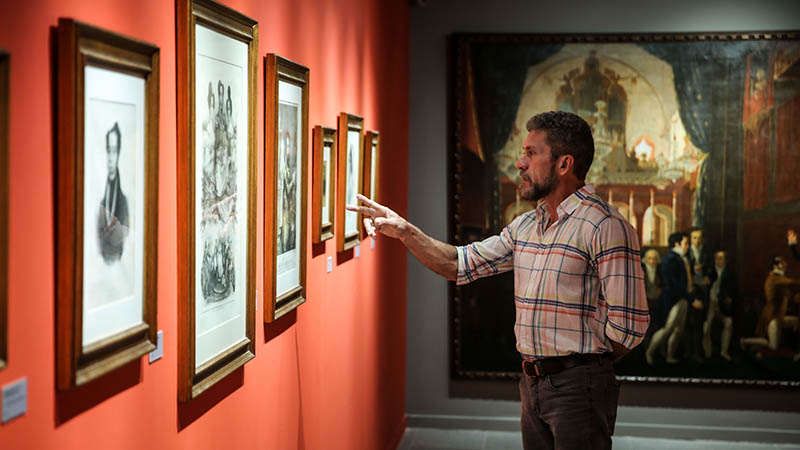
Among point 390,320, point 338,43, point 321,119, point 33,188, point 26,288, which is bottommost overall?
point 390,320

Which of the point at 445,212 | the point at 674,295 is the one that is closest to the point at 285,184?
the point at 445,212

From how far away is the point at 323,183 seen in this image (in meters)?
4.19

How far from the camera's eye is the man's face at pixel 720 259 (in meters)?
7.05

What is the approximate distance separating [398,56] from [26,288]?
541 cm

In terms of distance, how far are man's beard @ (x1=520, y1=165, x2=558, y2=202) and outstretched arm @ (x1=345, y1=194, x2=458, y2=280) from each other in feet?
1.52

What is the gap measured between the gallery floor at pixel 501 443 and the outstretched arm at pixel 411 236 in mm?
3365

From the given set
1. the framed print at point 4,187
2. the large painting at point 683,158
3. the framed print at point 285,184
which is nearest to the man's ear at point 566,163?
the framed print at point 285,184

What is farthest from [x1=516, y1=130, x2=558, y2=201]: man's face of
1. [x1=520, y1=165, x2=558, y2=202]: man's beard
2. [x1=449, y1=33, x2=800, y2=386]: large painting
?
[x1=449, y1=33, x2=800, y2=386]: large painting

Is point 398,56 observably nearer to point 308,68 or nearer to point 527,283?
point 308,68

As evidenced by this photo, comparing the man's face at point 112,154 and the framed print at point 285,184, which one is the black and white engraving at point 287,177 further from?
the man's face at point 112,154

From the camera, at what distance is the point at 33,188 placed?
5.34 ft

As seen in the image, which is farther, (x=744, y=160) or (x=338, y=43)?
(x=744, y=160)

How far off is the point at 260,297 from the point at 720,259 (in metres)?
4.82

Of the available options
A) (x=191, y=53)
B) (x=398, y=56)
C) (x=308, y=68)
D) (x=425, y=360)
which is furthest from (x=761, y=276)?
(x=191, y=53)
